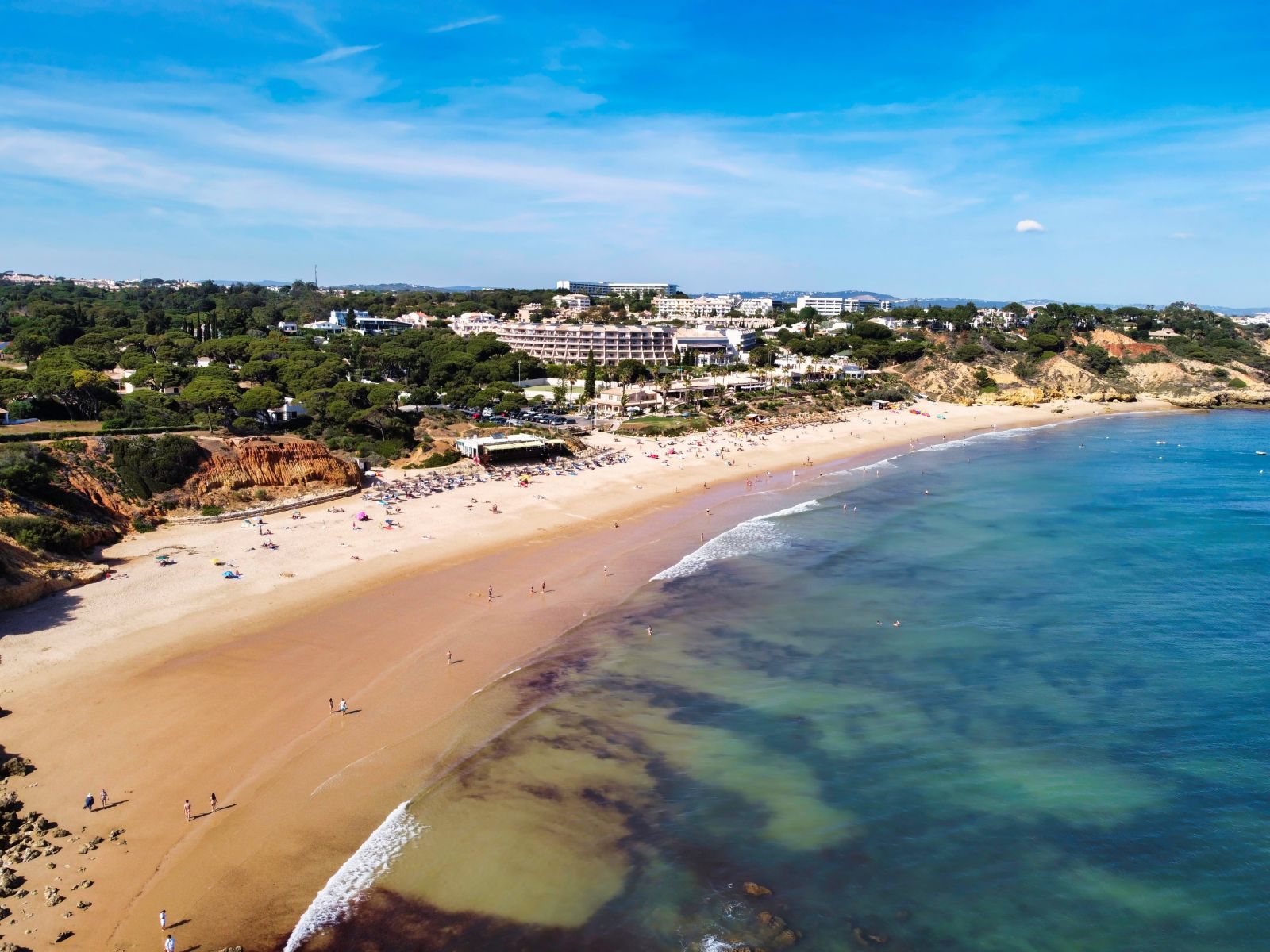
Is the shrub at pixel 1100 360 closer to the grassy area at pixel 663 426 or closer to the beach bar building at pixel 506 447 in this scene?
the grassy area at pixel 663 426

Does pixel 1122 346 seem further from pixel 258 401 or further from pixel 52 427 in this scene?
pixel 52 427

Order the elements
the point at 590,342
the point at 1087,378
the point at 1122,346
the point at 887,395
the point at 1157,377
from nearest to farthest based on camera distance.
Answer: the point at 887,395, the point at 590,342, the point at 1087,378, the point at 1157,377, the point at 1122,346

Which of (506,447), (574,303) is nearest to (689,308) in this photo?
(574,303)

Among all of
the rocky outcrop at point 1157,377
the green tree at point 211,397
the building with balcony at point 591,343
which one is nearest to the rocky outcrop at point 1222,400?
the rocky outcrop at point 1157,377

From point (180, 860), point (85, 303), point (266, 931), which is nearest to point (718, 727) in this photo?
point (266, 931)

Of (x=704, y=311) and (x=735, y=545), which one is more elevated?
(x=704, y=311)

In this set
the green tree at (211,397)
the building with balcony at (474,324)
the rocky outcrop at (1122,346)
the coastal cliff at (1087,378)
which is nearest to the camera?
the green tree at (211,397)

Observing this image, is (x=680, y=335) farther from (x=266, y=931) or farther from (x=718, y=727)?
(x=266, y=931)

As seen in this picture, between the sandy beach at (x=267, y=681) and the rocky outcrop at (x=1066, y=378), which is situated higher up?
the rocky outcrop at (x=1066, y=378)
